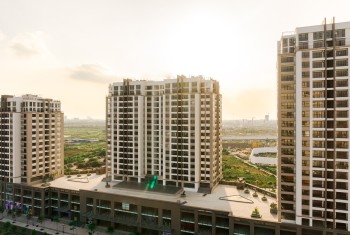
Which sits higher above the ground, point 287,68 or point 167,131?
point 287,68

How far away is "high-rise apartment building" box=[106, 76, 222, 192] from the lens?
75.9 m

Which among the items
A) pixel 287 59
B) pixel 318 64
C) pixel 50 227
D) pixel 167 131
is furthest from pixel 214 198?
pixel 50 227

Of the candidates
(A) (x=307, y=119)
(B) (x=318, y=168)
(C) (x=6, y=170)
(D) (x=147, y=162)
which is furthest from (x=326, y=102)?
(C) (x=6, y=170)

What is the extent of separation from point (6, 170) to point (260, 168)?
347 feet

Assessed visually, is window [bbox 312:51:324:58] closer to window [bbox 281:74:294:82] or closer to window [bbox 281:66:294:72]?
window [bbox 281:66:294:72]

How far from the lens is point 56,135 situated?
93.9m

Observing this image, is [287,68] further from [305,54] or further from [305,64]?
[305,54]

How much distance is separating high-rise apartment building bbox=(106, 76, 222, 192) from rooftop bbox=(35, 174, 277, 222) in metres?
4.66

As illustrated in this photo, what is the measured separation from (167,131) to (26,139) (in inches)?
1789

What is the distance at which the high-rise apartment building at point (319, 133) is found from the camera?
167 ft

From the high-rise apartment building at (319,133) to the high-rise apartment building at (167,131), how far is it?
83.8ft

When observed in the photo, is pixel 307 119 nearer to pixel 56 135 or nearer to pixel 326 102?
pixel 326 102

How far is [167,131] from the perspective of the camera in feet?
259

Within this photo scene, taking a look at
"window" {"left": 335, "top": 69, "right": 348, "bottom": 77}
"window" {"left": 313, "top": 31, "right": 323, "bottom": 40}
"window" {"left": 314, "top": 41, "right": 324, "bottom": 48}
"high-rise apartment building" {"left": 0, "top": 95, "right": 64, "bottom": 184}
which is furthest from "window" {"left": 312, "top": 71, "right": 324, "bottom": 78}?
"high-rise apartment building" {"left": 0, "top": 95, "right": 64, "bottom": 184}
